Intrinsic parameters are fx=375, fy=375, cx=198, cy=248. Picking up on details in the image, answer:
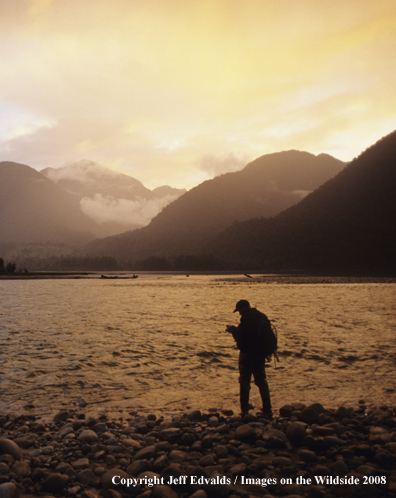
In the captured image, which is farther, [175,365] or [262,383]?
[175,365]

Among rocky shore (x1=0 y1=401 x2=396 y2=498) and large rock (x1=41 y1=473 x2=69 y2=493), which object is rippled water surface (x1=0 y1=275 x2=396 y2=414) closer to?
rocky shore (x1=0 y1=401 x2=396 y2=498)

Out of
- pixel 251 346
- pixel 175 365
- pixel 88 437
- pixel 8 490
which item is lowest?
pixel 175 365

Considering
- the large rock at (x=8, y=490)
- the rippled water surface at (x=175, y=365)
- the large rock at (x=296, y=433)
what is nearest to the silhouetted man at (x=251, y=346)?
the rippled water surface at (x=175, y=365)

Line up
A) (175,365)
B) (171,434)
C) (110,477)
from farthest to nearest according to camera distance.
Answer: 1. (175,365)
2. (171,434)
3. (110,477)

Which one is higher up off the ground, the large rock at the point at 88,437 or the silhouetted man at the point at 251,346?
the silhouetted man at the point at 251,346

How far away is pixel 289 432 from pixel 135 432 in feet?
12.1

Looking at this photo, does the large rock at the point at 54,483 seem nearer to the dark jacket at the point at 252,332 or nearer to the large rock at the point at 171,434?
the large rock at the point at 171,434

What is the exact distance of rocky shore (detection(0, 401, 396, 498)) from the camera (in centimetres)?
643

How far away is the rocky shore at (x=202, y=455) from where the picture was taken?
6.43 m

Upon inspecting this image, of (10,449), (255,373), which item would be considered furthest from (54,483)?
(255,373)

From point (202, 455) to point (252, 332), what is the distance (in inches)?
139

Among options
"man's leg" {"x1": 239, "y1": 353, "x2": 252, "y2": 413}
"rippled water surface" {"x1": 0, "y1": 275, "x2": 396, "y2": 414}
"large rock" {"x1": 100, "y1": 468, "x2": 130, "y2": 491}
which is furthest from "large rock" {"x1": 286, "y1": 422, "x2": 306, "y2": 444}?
"large rock" {"x1": 100, "y1": 468, "x2": 130, "y2": 491}

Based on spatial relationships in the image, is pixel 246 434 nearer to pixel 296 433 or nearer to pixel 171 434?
pixel 296 433

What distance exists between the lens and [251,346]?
412 inches
